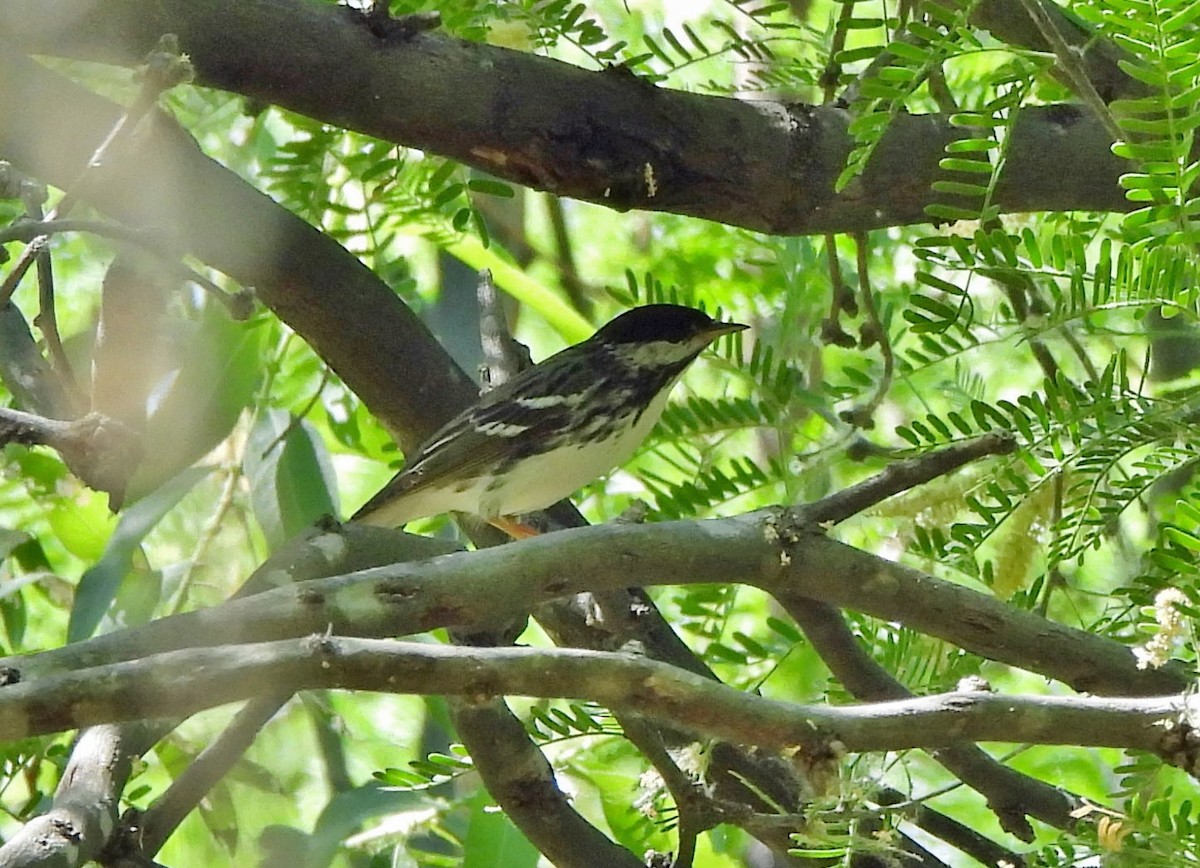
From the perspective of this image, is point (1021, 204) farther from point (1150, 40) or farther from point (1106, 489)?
point (1150, 40)

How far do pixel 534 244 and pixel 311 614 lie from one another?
2542 mm

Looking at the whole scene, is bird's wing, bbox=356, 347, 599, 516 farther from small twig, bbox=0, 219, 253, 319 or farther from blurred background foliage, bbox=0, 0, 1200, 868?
small twig, bbox=0, 219, 253, 319

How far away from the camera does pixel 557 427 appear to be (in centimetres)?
293

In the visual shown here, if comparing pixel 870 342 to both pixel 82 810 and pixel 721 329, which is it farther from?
pixel 82 810

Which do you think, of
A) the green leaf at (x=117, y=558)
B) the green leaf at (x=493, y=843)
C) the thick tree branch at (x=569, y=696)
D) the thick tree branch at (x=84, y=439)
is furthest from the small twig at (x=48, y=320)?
the green leaf at (x=493, y=843)

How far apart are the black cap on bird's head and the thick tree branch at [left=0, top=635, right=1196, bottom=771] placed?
55.5 inches

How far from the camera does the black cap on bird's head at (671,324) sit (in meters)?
2.74

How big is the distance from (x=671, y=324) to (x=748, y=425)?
0.41 metres

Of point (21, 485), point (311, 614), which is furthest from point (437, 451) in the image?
point (311, 614)

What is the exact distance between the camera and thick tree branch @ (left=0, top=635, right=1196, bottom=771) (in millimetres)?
1028

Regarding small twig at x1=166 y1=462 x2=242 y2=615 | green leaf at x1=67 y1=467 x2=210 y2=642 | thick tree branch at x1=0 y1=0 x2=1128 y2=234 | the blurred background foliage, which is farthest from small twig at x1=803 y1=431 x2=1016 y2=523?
small twig at x1=166 y1=462 x2=242 y2=615

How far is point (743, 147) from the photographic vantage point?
1.96 metres

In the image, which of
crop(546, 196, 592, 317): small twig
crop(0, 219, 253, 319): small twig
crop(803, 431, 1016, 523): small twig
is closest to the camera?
crop(0, 219, 253, 319): small twig

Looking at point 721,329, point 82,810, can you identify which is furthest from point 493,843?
point 721,329
